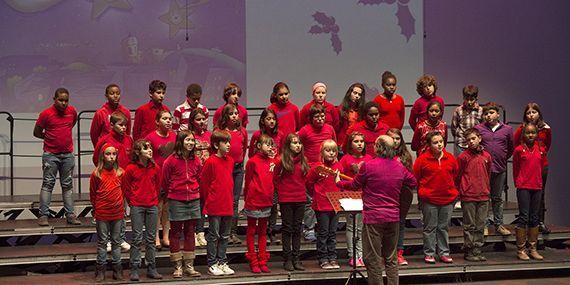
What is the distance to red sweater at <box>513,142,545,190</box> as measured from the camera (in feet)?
31.5

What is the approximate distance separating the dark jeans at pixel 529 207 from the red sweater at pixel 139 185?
386 centimetres

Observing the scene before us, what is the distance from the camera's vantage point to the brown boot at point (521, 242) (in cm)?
962

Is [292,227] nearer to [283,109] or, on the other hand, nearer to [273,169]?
[273,169]

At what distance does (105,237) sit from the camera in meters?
8.34

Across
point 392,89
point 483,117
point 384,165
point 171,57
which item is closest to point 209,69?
point 171,57

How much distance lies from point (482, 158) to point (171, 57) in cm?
462

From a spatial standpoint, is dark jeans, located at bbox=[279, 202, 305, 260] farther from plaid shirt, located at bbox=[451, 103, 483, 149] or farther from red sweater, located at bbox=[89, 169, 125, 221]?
plaid shirt, located at bbox=[451, 103, 483, 149]

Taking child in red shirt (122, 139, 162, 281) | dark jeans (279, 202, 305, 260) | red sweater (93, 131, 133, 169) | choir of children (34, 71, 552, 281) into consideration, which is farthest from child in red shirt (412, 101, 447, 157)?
red sweater (93, 131, 133, 169)

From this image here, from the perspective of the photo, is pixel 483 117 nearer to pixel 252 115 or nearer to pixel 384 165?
pixel 384 165

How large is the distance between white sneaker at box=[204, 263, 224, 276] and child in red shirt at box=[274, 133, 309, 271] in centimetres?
66

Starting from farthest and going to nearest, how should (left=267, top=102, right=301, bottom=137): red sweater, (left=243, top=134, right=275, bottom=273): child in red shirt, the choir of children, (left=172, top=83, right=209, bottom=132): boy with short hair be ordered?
(left=267, top=102, right=301, bottom=137): red sweater
(left=172, top=83, right=209, bottom=132): boy with short hair
(left=243, top=134, right=275, bottom=273): child in red shirt
the choir of children

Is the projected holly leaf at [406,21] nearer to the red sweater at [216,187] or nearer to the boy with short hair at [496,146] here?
the boy with short hair at [496,146]

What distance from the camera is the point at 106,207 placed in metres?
8.30

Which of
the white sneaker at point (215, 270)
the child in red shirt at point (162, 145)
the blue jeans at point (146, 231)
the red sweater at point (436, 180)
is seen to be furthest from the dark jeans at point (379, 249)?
the child in red shirt at point (162, 145)
